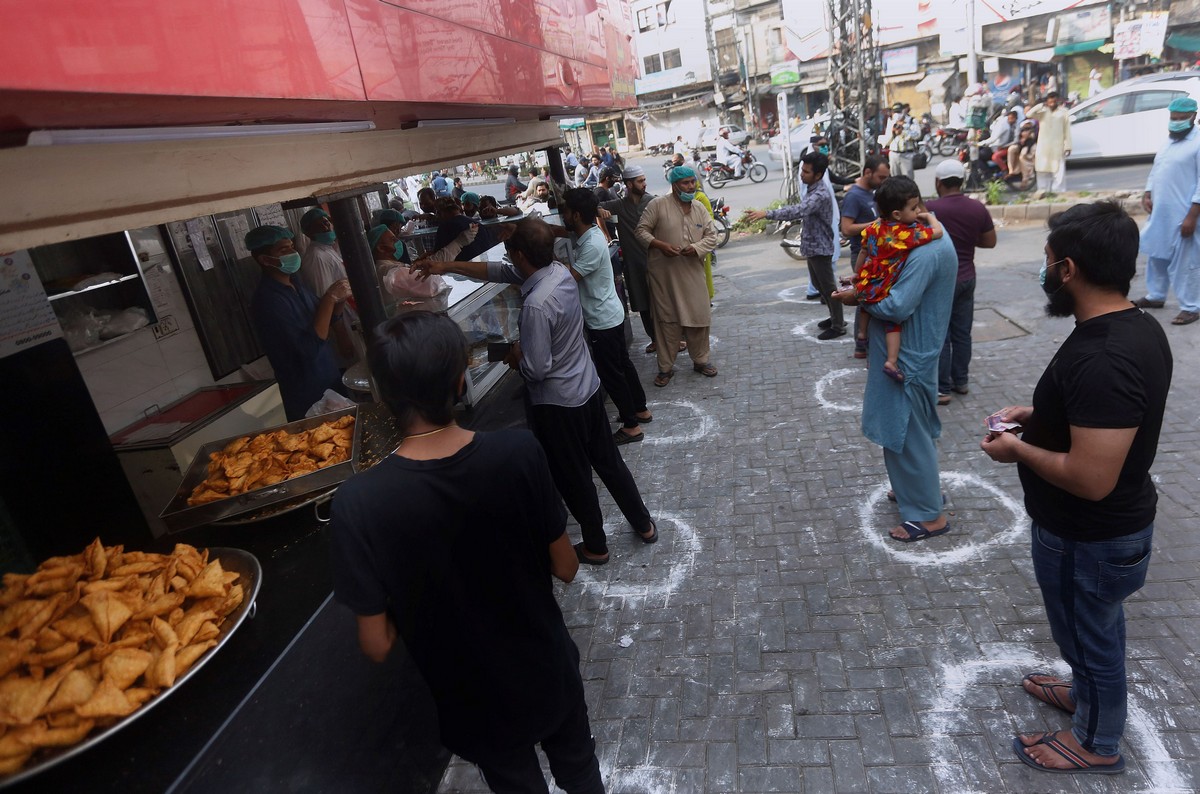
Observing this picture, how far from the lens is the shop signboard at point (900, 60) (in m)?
30.7

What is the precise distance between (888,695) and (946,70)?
33962mm

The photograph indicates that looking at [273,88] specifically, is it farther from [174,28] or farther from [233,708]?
[233,708]

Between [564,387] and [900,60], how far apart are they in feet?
112

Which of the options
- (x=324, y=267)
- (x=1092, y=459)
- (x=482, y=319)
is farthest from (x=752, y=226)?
(x=1092, y=459)

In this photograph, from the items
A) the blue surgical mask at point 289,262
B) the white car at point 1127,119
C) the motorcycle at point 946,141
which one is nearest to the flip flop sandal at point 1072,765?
the blue surgical mask at point 289,262

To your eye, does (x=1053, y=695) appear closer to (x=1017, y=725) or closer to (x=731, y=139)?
(x=1017, y=725)

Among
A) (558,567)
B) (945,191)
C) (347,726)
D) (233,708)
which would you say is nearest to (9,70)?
(558,567)

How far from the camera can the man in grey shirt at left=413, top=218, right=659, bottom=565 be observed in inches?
142

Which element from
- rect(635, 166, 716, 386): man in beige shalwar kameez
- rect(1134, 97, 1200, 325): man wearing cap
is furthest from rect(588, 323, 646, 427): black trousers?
rect(1134, 97, 1200, 325): man wearing cap

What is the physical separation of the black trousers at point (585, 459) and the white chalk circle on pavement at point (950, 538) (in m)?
1.38

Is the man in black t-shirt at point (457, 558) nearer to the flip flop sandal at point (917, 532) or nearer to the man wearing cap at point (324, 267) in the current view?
the flip flop sandal at point (917, 532)

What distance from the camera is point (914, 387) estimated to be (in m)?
3.58

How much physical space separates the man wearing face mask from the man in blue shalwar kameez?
3.09 meters

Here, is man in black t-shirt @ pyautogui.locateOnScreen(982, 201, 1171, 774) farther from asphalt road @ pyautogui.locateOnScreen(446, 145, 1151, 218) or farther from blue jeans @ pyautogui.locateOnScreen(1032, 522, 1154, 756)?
asphalt road @ pyautogui.locateOnScreen(446, 145, 1151, 218)
